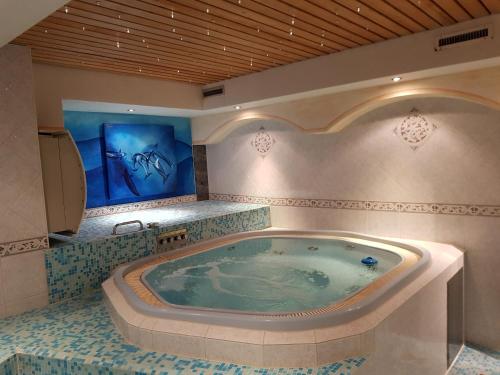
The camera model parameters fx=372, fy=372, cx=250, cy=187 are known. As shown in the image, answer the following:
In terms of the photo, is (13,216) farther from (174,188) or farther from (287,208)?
(287,208)

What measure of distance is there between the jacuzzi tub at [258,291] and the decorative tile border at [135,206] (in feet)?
4.69

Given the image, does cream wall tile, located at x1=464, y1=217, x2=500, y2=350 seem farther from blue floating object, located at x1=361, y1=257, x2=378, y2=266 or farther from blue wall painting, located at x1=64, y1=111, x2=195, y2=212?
blue wall painting, located at x1=64, y1=111, x2=195, y2=212

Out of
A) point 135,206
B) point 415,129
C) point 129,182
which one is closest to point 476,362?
point 415,129

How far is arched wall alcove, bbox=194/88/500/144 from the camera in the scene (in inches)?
128

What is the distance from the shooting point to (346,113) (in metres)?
3.94

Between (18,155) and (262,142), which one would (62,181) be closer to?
(18,155)

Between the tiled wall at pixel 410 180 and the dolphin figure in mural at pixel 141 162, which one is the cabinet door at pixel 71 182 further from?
the tiled wall at pixel 410 180

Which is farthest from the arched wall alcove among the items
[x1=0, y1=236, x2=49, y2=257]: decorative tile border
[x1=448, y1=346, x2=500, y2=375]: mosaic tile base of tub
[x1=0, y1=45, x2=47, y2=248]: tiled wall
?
[x1=0, y1=236, x2=49, y2=257]: decorative tile border

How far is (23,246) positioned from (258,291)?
71.7 inches

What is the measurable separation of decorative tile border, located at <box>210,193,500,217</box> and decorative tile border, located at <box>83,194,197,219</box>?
77 centimetres

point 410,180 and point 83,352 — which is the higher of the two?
point 410,180

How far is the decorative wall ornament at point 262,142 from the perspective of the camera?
4.99 m

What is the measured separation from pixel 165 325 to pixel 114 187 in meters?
2.90

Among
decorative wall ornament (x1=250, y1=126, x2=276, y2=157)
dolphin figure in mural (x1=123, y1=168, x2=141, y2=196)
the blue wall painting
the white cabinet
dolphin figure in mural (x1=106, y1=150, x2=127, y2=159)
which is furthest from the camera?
decorative wall ornament (x1=250, y1=126, x2=276, y2=157)
